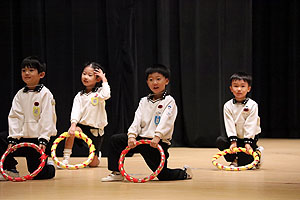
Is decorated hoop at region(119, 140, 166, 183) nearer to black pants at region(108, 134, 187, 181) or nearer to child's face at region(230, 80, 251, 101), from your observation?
black pants at region(108, 134, 187, 181)

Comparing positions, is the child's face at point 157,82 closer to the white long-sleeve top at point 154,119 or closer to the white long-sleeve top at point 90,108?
the white long-sleeve top at point 154,119

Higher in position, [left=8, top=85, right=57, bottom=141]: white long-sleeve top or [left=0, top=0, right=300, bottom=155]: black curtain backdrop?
[left=0, top=0, right=300, bottom=155]: black curtain backdrop

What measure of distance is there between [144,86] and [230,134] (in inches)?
89.9

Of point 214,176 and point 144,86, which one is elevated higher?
point 144,86

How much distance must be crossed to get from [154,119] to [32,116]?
3.28 ft

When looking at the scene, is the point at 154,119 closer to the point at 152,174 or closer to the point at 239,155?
the point at 152,174

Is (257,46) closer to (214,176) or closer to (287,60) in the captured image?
(287,60)

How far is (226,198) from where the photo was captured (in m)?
3.11

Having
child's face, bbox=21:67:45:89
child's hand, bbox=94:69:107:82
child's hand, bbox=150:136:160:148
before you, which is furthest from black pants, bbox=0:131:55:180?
child's hand, bbox=94:69:107:82

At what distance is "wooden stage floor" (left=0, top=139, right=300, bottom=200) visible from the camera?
3.24m

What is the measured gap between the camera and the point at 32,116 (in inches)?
161

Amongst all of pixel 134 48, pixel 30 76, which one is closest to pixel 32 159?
pixel 30 76

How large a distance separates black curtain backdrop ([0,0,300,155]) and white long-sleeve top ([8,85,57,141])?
75.9 inches

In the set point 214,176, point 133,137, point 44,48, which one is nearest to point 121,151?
point 133,137
